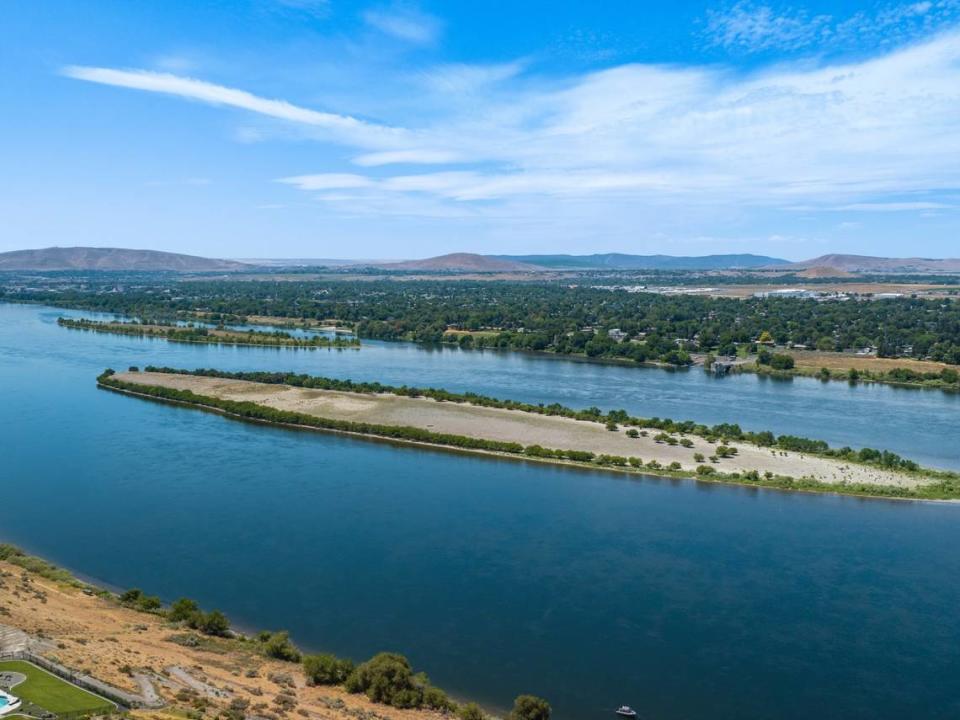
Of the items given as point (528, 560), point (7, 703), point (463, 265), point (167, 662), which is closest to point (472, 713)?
point (167, 662)

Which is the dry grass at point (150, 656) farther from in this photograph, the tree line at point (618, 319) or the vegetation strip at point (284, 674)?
the tree line at point (618, 319)

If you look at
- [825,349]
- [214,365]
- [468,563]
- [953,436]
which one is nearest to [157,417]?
[214,365]

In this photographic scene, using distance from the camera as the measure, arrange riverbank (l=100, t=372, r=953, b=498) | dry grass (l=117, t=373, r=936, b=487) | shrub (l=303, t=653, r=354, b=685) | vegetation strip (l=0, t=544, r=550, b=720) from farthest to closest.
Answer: dry grass (l=117, t=373, r=936, b=487) → riverbank (l=100, t=372, r=953, b=498) → shrub (l=303, t=653, r=354, b=685) → vegetation strip (l=0, t=544, r=550, b=720)

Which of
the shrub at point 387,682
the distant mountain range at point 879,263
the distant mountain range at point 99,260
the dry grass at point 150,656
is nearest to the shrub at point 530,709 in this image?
the dry grass at point 150,656

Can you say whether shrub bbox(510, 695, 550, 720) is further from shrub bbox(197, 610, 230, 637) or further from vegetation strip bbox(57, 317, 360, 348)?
vegetation strip bbox(57, 317, 360, 348)

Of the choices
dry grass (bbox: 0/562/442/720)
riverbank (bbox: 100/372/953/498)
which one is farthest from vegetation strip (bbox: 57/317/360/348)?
dry grass (bbox: 0/562/442/720)

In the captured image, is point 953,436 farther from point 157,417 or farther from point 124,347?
point 124,347
